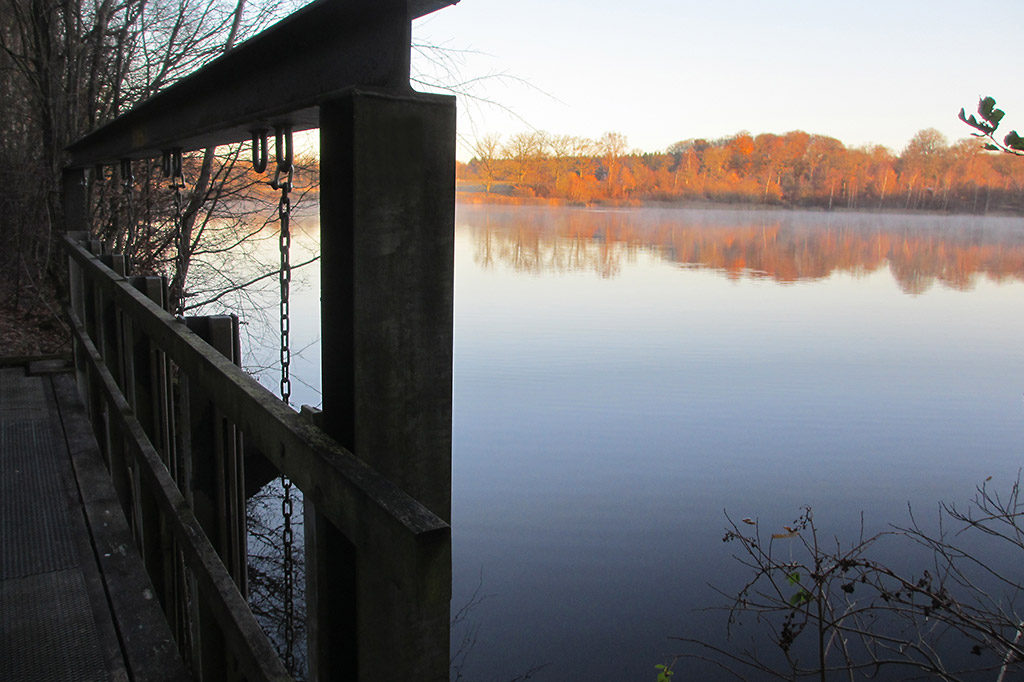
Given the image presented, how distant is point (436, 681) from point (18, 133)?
1044cm

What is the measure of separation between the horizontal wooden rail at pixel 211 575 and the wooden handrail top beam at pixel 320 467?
408 millimetres

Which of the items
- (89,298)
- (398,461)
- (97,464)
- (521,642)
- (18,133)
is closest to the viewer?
(398,461)

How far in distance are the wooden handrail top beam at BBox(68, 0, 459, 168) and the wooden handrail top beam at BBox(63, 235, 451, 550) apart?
50 cm

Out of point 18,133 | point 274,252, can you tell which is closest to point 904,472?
point 18,133

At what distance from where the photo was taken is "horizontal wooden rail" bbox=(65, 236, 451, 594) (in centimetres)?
94

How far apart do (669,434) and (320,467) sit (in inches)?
428

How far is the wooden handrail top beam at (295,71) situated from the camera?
1.13m

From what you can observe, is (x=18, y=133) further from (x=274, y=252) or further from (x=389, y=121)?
(x=274, y=252)

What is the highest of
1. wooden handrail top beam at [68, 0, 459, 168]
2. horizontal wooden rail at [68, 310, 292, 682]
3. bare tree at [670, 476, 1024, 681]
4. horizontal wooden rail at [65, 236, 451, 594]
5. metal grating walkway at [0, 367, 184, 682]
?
wooden handrail top beam at [68, 0, 459, 168]

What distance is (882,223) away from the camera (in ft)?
242

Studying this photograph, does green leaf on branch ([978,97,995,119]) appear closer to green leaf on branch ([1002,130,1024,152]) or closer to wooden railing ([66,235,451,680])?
green leaf on branch ([1002,130,1024,152])

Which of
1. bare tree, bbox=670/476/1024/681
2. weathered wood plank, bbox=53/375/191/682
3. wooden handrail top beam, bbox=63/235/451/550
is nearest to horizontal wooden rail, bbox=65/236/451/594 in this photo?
wooden handrail top beam, bbox=63/235/451/550

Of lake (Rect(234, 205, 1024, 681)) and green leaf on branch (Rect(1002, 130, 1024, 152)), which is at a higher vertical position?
green leaf on branch (Rect(1002, 130, 1024, 152))

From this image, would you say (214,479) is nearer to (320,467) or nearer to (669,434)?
(320,467)
